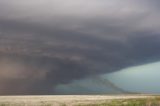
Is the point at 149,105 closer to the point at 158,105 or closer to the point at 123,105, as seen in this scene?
the point at 158,105

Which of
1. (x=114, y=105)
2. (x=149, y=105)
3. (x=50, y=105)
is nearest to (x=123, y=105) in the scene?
(x=114, y=105)

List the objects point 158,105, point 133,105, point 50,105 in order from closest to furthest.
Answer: point 158,105, point 133,105, point 50,105

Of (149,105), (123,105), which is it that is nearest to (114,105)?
→ (123,105)

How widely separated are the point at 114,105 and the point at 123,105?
2.34 m

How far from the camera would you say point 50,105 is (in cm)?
9969

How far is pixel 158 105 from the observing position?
74312 mm

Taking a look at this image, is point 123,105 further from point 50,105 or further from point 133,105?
point 50,105

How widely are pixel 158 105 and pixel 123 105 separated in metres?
17.1

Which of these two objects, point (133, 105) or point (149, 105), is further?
point (133, 105)

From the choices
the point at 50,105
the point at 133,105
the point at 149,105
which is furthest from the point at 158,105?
the point at 50,105

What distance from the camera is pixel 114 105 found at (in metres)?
91.2

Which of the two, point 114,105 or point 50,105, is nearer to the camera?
point 114,105

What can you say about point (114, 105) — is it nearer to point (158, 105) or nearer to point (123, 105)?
point (123, 105)

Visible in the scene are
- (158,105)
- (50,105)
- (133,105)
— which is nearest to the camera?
(158,105)
